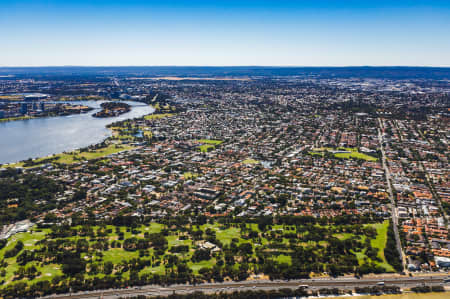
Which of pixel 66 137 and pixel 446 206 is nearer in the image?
pixel 446 206

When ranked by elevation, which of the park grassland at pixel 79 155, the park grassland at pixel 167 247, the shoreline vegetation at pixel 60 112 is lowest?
the park grassland at pixel 167 247

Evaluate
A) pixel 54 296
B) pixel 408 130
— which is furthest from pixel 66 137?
pixel 408 130

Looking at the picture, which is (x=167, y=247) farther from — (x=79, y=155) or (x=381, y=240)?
(x=79, y=155)

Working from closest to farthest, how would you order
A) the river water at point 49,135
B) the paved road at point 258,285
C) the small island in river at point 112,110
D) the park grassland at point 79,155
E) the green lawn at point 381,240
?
1. the paved road at point 258,285
2. the green lawn at point 381,240
3. the park grassland at point 79,155
4. the river water at point 49,135
5. the small island in river at point 112,110

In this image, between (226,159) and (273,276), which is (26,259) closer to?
(273,276)

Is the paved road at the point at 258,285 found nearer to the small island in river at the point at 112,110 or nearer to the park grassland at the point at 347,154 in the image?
the park grassland at the point at 347,154

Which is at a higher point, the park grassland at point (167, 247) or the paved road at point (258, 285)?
the park grassland at point (167, 247)

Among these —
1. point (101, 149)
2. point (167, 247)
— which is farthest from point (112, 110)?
point (167, 247)

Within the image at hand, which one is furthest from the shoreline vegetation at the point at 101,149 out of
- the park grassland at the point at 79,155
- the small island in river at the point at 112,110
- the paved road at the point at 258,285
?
the paved road at the point at 258,285
